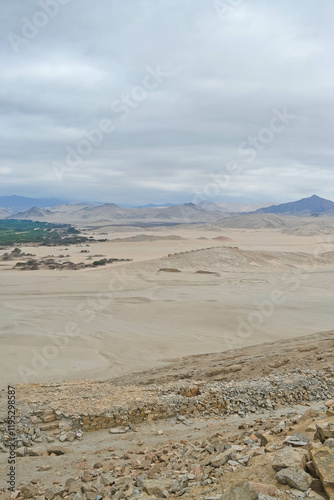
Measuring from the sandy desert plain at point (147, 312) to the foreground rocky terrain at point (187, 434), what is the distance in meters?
2.86

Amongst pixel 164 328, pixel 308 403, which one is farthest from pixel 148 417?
pixel 164 328

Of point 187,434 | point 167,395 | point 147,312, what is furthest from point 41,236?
point 187,434

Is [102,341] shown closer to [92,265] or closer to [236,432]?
[236,432]

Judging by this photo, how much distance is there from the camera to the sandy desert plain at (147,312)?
13.9 metres

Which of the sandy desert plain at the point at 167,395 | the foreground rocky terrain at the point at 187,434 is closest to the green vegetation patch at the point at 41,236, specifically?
the sandy desert plain at the point at 167,395

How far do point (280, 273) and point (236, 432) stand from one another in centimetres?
3216

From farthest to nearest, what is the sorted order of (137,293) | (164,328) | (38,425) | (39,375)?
(137,293), (164,328), (39,375), (38,425)

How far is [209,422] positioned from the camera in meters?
→ 7.74

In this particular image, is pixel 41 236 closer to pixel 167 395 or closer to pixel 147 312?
pixel 147 312

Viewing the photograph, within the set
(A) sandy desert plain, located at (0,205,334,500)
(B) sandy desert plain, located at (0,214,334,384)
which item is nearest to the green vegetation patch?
(B) sandy desert plain, located at (0,214,334,384)

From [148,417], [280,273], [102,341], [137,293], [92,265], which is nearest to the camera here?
[148,417]

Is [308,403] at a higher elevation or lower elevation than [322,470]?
lower

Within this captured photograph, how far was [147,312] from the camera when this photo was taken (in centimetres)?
2117

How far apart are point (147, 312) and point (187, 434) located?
14053mm
